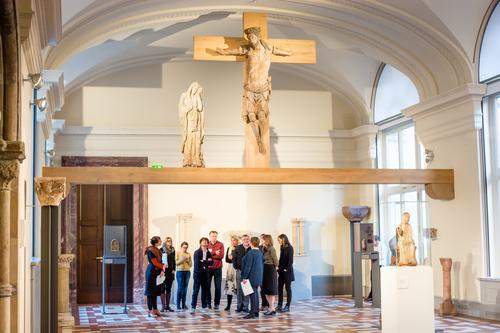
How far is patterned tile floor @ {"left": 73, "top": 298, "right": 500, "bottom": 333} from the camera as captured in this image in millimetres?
11258

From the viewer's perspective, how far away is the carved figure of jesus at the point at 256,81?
1163 centimetres

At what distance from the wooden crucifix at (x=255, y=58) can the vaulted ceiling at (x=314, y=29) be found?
966mm

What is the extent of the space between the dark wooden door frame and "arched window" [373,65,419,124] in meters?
5.14

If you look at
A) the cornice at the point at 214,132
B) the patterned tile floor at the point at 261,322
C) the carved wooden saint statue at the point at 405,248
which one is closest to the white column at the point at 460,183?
the patterned tile floor at the point at 261,322

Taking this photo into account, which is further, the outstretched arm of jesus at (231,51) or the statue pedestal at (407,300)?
the outstretched arm of jesus at (231,51)

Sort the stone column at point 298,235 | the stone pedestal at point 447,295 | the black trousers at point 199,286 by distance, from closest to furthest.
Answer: the stone pedestal at point 447,295, the black trousers at point 199,286, the stone column at point 298,235

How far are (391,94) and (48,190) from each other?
1030 centimetres

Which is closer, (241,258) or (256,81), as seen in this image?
(256,81)

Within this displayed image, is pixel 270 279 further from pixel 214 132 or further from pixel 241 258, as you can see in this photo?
pixel 214 132

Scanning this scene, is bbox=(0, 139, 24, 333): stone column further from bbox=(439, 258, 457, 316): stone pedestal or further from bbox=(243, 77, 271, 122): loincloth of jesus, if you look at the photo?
bbox=(439, 258, 457, 316): stone pedestal

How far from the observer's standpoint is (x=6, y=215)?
621 centimetres

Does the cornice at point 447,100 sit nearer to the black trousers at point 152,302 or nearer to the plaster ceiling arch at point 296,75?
the plaster ceiling arch at point 296,75

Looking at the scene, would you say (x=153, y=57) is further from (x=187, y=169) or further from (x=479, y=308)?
(x=479, y=308)

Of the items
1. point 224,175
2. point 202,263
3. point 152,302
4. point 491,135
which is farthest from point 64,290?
point 491,135
